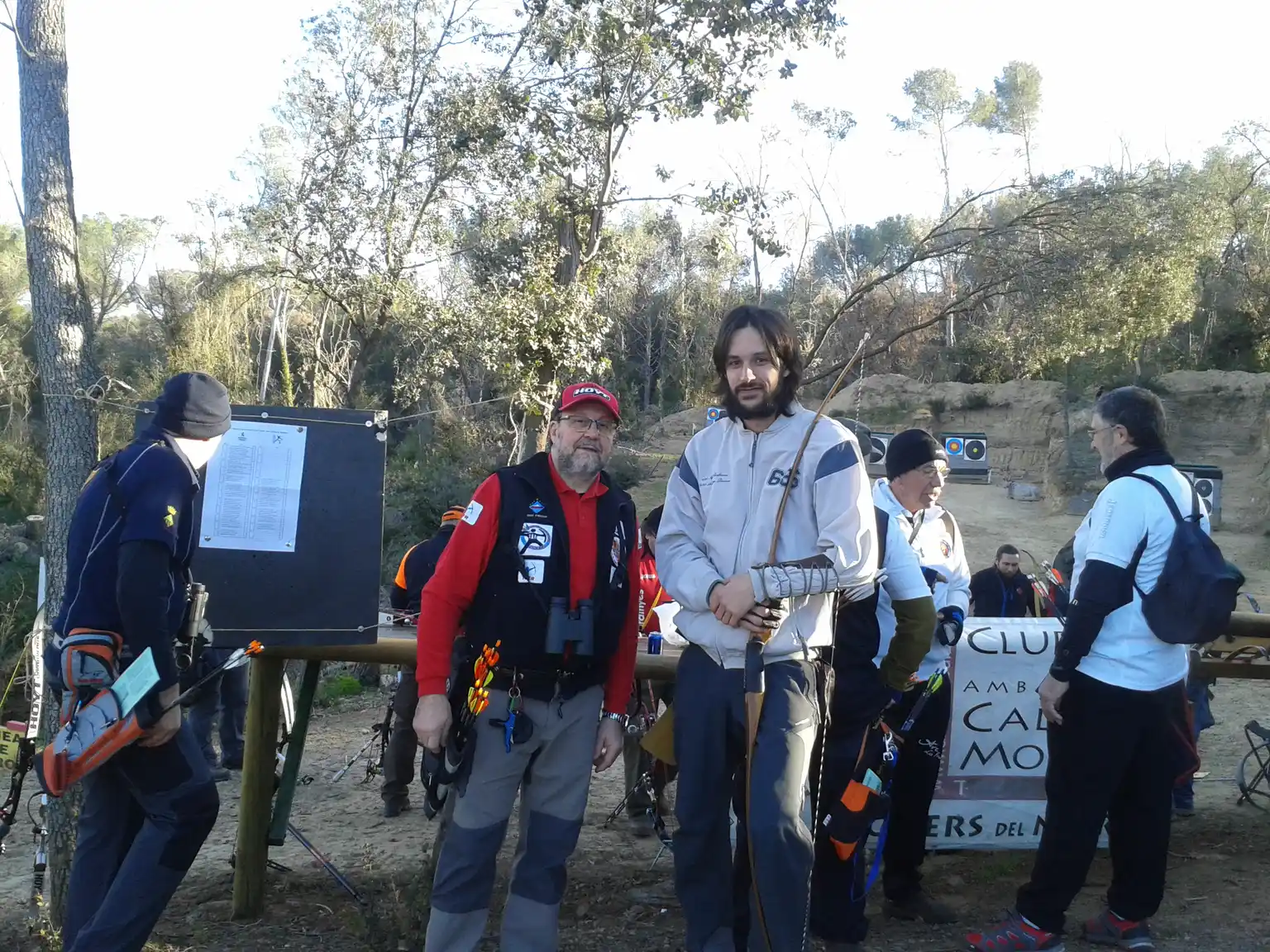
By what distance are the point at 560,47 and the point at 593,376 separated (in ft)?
14.7

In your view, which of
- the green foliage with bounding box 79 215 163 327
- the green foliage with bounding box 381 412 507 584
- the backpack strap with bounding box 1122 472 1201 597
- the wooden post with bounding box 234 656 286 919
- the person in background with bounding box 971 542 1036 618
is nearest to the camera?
the backpack strap with bounding box 1122 472 1201 597

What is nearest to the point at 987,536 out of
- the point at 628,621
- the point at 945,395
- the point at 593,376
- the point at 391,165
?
the point at 945,395

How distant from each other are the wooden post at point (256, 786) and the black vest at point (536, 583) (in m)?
1.19

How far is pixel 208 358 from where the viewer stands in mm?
24656

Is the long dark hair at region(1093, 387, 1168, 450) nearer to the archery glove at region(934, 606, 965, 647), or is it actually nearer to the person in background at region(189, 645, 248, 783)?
the archery glove at region(934, 606, 965, 647)

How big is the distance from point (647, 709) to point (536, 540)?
2900 mm

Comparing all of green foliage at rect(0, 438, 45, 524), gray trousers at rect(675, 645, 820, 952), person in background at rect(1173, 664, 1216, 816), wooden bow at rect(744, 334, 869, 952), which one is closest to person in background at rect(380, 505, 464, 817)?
gray trousers at rect(675, 645, 820, 952)

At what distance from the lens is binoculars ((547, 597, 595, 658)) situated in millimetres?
3232

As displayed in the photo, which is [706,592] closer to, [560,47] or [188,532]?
[188,532]

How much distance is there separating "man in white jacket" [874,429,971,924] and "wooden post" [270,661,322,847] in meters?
2.39

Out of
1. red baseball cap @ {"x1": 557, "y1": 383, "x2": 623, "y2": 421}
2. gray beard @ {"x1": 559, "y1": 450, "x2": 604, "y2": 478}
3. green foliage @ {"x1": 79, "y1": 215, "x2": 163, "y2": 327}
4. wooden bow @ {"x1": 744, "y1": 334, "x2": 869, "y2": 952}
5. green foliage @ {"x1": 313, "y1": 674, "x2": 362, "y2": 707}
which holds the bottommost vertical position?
green foliage @ {"x1": 313, "y1": 674, "x2": 362, "y2": 707}

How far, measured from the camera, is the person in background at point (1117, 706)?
3.65 meters

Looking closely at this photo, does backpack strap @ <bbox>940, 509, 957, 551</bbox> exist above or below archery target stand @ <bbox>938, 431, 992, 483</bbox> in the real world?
below

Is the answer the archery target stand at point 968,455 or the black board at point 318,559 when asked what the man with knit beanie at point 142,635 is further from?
the archery target stand at point 968,455
